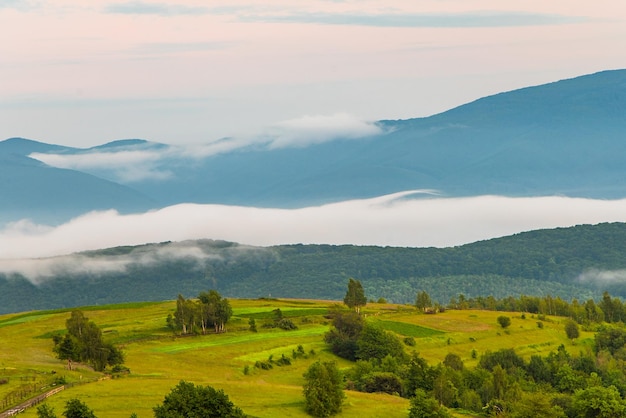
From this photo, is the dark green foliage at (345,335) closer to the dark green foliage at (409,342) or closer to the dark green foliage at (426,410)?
the dark green foliage at (409,342)

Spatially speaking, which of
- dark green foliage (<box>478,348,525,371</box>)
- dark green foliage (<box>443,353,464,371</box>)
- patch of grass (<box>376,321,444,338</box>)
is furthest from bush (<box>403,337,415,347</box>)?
dark green foliage (<box>443,353,464,371</box>)

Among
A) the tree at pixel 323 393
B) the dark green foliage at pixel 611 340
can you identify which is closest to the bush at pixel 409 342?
the dark green foliage at pixel 611 340

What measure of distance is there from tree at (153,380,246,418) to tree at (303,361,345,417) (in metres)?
14.1

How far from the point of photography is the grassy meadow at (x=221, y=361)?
368ft

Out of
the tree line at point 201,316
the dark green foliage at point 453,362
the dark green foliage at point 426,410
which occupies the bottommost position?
the dark green foliage at point 426,410

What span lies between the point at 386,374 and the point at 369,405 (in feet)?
70.8

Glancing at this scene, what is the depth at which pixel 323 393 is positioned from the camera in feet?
377

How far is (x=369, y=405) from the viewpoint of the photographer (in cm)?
11994

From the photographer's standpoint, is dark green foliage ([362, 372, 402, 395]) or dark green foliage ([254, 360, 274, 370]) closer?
dark green foliage ([362, 372, 402, 395])

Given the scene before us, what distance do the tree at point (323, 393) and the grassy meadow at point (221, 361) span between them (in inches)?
50.9

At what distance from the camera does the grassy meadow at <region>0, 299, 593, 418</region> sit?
112 metres

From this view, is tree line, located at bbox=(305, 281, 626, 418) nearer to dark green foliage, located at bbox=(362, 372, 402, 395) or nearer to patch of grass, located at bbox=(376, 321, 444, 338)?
dark green foliage, located at bbox=(362, 372, 402, 395)

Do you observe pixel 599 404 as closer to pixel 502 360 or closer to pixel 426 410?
pixel 426 410

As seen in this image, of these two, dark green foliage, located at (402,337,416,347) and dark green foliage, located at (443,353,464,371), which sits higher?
dark green foliage, located at (402,337,416,347)
